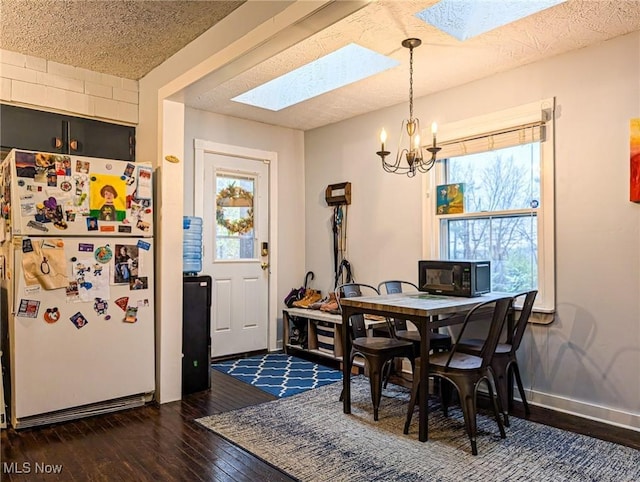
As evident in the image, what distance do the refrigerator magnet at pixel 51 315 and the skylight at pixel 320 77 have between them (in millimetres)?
2436

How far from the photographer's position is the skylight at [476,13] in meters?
2.82

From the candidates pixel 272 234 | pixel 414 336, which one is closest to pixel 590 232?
pixel 414 336

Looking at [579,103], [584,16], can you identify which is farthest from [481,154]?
[584,16]

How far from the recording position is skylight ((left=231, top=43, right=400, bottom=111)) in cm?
381

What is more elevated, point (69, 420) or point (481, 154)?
point (481, 154)

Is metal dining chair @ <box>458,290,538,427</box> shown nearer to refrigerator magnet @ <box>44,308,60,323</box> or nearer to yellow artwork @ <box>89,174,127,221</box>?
yellow artwork @ <box>89,174,127,221</box>

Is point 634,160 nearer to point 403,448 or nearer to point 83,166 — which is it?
point 403,448

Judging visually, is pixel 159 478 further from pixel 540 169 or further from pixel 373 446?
pixel 540 169

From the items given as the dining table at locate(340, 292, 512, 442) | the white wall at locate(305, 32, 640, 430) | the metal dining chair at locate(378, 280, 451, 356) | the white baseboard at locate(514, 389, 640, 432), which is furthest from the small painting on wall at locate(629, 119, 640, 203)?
the metal dining chair at locate(378, 280, 451, 356)

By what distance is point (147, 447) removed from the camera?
2754 millimetres

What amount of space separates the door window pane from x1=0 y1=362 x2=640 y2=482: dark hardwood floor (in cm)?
188

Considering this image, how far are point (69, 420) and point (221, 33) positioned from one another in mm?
2730

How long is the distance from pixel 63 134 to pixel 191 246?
4.33 ft

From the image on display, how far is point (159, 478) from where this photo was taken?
2387 mm
